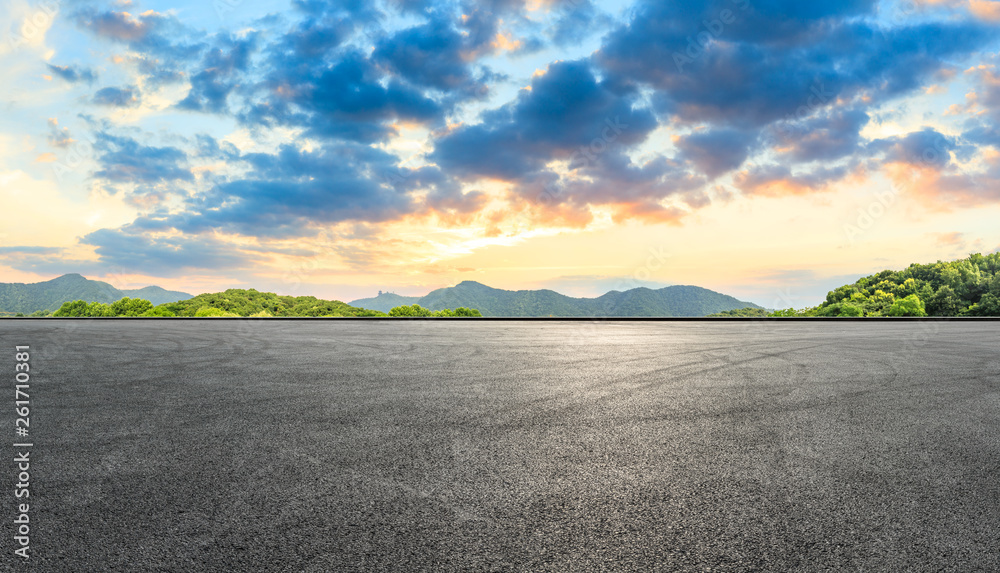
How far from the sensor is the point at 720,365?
9461 mm

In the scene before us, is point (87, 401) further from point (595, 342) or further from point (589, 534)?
point (595, 342)

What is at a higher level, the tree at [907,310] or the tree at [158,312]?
the tree at [158,312]

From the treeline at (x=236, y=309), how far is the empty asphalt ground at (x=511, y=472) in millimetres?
26491

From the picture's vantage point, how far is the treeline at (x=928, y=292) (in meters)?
41.5

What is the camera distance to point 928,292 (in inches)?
2051

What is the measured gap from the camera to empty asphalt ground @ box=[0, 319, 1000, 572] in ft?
8.63

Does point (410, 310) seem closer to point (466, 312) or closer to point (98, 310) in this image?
point (466, 312)

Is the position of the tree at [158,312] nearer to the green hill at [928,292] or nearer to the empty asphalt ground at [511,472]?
the empty asphalt ground at [511,472]

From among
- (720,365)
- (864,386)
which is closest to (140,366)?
(720,365)

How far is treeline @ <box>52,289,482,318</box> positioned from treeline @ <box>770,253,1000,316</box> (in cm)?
2975

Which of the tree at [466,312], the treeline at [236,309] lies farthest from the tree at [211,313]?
the tree at [466,312]

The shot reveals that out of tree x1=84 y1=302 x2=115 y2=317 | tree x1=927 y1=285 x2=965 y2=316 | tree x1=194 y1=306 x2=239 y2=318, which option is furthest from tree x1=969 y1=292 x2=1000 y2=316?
tree x1=84 y1=302 x2=115 y2=317

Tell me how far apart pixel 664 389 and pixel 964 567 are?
4529 millimetres

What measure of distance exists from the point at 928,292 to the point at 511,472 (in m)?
64.3
